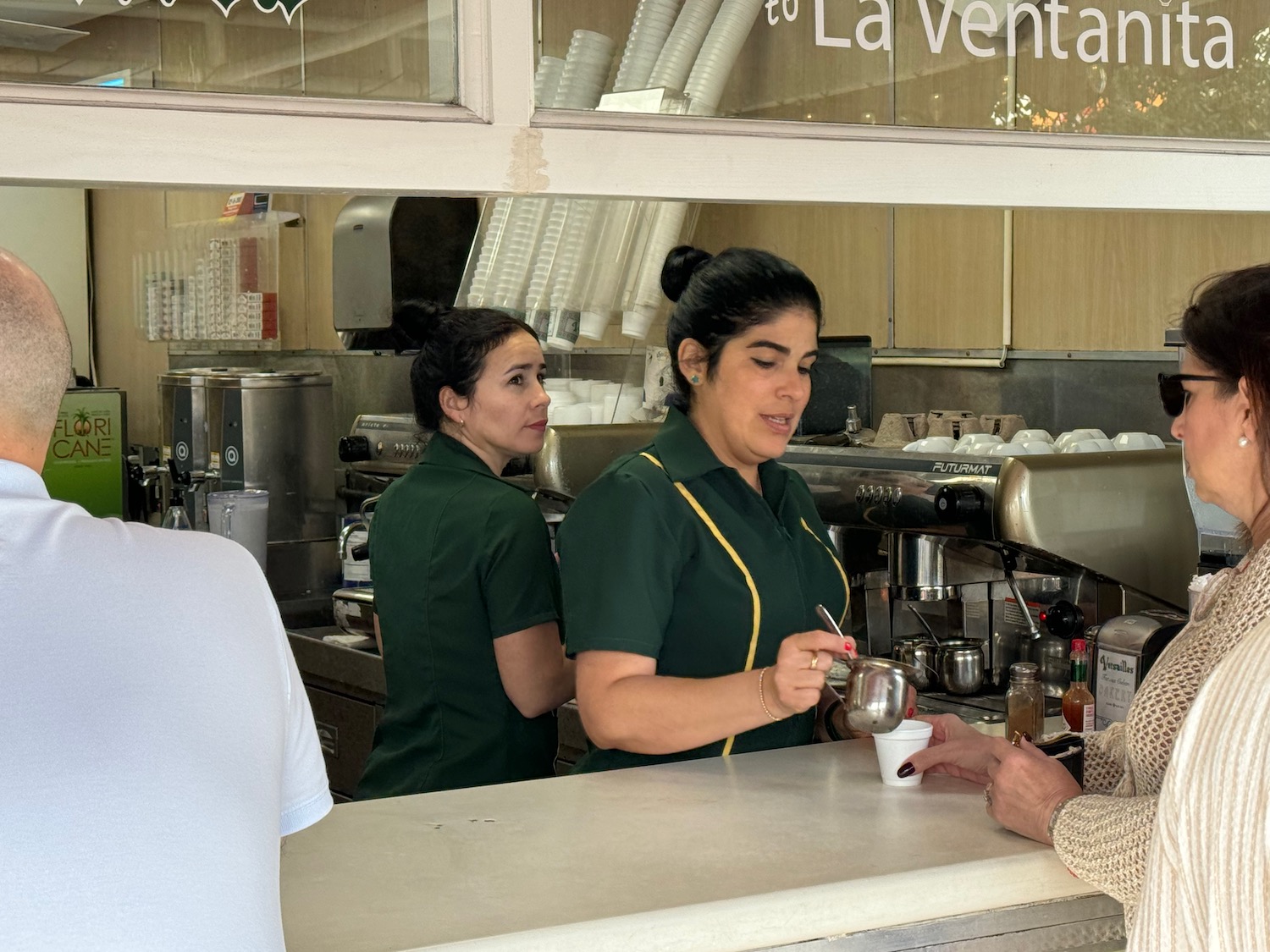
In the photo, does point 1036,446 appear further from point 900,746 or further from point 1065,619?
point 900,746

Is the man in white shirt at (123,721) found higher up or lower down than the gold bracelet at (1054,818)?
higher up

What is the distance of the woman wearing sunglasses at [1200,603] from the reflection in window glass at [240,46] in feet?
3.13

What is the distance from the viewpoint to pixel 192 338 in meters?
8.50

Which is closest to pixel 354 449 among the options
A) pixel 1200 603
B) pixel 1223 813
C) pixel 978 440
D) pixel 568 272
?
pixel 568 272

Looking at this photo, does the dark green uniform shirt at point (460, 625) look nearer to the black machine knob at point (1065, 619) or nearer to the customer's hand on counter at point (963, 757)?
the customer's hand on counter at point (963, 757)

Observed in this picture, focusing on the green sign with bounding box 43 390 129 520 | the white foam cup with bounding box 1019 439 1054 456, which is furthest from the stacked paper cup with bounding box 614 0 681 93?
the green sign with bounding box 43 390 129 520

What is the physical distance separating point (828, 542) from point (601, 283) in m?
1.98

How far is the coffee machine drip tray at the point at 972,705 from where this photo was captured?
3.02 meters

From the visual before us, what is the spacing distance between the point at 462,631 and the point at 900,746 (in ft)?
3.07

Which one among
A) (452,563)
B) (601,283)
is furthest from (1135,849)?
(601,283)

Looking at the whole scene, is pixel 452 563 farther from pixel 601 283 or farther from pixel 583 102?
pixel 601 283

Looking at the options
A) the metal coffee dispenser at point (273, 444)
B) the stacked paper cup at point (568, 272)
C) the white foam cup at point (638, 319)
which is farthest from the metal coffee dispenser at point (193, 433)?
the white foam cup at point (638, 319)

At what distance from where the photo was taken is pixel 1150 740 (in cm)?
168

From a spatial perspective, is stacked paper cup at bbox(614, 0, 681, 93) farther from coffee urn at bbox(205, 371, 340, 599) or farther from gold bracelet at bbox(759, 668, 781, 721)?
coffee urn at bbox(205, 371, 340, 599)
